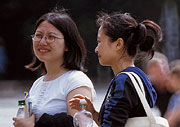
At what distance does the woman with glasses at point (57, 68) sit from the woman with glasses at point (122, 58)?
6.6 inches

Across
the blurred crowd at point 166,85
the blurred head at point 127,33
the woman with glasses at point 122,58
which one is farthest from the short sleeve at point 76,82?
the blurred crowd at point 166,85

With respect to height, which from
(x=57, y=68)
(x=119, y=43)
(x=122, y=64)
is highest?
(x=119, y=43)

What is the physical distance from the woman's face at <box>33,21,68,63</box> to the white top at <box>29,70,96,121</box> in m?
0.16

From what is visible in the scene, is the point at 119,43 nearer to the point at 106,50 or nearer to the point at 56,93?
the point at 106,50

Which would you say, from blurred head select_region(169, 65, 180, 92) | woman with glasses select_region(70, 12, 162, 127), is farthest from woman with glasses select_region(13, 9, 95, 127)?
blurred head select_region(169, 65, 180, 92)

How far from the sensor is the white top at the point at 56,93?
235 centimetres

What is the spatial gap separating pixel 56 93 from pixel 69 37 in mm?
417

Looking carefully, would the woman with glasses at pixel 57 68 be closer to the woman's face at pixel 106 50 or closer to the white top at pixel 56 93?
the white top at pixel 56 93

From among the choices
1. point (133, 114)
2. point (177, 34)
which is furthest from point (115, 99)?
point (177, 34)

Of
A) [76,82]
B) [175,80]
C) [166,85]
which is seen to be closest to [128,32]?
[76,82]

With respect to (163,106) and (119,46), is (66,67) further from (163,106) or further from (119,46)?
(163,106)

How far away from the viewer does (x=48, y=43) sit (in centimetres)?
247

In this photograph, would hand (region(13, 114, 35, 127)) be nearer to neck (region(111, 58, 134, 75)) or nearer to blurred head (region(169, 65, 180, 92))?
neck (region(111, 58, 134, 75))

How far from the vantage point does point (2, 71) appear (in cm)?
1695
